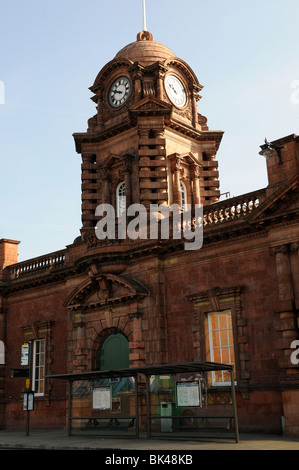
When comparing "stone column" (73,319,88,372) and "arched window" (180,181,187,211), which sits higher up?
"arched window" (180,181,187,211)

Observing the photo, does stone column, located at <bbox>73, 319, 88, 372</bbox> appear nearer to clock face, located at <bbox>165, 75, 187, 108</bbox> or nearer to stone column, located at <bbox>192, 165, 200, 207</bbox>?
stone column, located at <bbox>192, 165, 200, 207</bbox>

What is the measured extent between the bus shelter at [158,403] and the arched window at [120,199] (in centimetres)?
1095

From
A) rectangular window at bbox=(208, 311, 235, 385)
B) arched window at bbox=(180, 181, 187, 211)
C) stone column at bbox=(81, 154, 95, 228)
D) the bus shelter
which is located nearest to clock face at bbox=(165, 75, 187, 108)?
arched window at bbox=(180, 181, 187, 211)

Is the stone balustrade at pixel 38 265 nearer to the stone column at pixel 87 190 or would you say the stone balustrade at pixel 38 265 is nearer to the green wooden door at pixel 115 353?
the stone column at pixel 87 190

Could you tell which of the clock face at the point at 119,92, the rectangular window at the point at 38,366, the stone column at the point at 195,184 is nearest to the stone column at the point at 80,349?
the rectangular window at the point at 38,366

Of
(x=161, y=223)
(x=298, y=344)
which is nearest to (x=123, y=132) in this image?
(x=161, y=223)

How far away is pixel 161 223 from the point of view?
24.8m

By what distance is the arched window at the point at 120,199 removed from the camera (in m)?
29.9

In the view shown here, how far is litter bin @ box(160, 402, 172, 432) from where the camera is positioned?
1904 centimetres

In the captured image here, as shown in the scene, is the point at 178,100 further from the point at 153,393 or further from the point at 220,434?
the point at 220,434

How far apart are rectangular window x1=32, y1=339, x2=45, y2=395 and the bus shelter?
7.30m

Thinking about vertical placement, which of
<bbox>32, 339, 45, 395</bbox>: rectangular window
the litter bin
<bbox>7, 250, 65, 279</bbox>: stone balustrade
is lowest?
the litter bin

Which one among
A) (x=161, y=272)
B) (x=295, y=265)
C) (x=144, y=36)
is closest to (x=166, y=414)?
(x=161, y=272)
